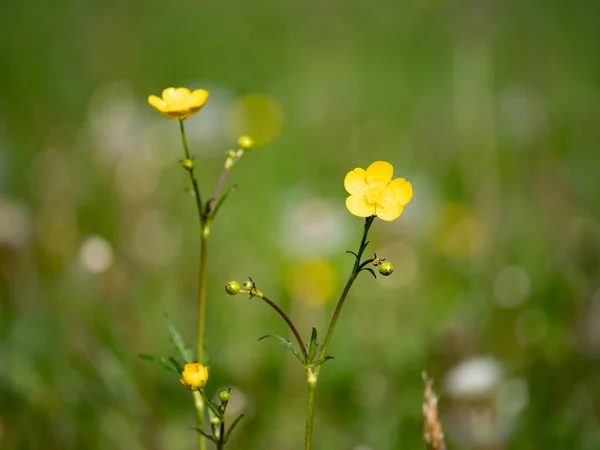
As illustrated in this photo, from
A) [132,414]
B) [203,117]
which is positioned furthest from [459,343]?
[203,117]

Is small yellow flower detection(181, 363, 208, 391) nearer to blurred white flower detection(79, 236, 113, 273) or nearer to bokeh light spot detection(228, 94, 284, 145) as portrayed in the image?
blurred white flower detection(79, 236, 113, 273)

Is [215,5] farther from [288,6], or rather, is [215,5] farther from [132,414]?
[132,414]

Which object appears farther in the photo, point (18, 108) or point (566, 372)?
point (18, 108)

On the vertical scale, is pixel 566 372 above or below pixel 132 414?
above

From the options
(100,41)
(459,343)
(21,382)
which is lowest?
(21,382)

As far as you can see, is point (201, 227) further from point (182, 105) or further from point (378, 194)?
point (378, 194)

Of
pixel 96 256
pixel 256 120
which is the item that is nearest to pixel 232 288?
pixel 96 256
